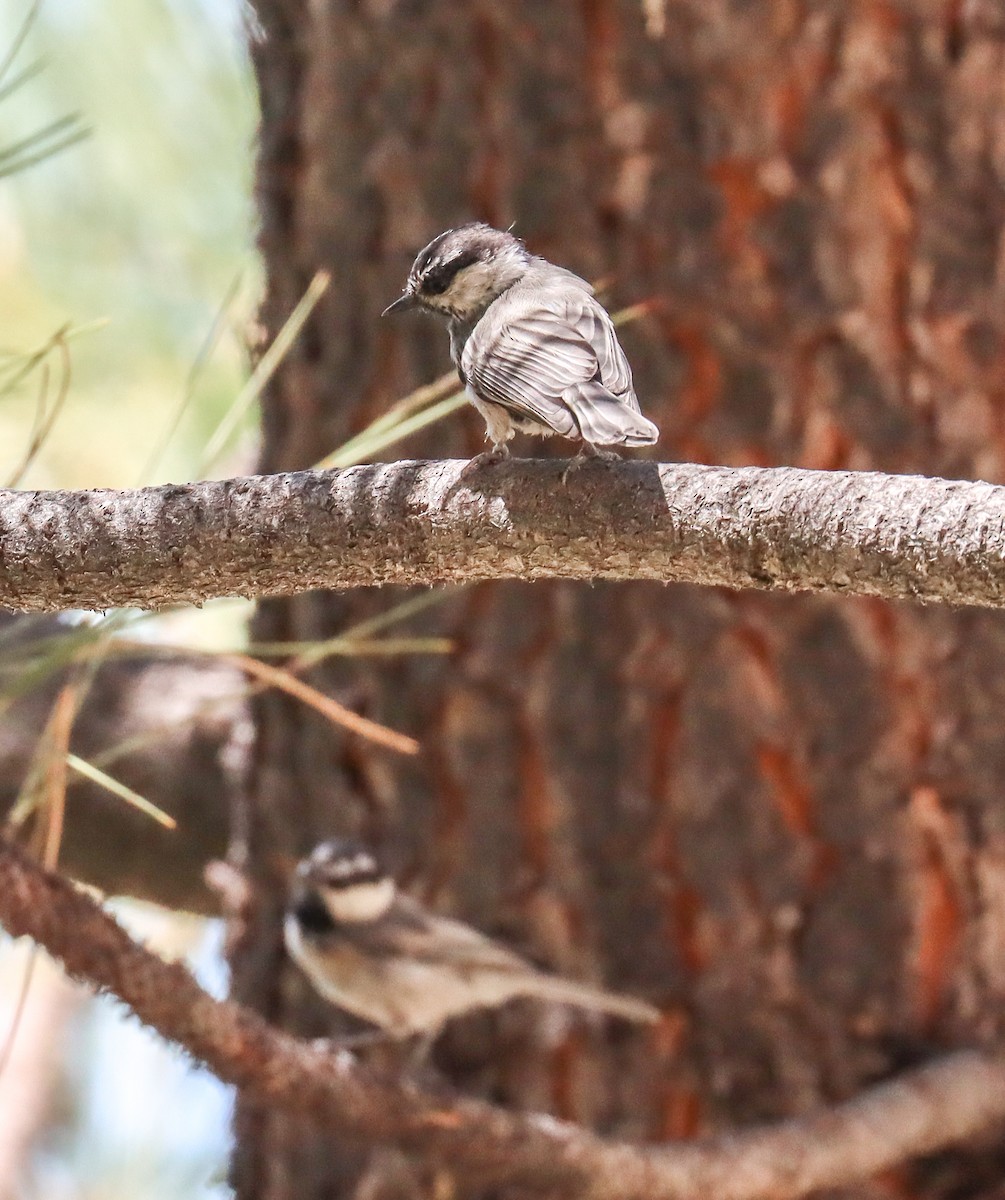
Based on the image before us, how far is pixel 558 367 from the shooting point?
Answer: 1509 millimetres

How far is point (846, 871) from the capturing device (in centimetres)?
237

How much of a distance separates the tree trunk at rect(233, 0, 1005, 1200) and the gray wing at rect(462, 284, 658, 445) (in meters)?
0.78

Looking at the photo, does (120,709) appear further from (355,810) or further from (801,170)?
(801,170)

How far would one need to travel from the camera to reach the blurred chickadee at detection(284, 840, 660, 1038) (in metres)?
2.38

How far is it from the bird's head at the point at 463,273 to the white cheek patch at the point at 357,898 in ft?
3.40

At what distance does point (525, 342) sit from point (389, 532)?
47 cm

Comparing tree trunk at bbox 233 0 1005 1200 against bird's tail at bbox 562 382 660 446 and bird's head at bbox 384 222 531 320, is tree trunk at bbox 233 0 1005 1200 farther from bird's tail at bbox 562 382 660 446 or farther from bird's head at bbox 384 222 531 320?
bird's tail at bbox 562 382 660 446

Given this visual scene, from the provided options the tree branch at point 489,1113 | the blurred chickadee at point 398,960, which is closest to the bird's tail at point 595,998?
the blurred chickadee at point 398,960

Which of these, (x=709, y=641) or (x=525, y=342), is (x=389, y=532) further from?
(x=709, y=641)

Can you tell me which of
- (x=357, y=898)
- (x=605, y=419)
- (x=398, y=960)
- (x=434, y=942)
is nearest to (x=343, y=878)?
(x=357, y=898)

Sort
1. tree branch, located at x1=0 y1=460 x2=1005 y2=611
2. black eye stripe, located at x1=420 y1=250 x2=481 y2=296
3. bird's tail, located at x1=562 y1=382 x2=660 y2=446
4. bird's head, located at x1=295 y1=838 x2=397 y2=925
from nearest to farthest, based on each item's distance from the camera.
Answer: tree branch, located at x1=0 y1=460 x2=1005 y2=611, bird's tail, located at x1=562 y1=382 x2=660 y2=446, black eye stripe, located at x1=420 y1=250 x2=481 y2=296, bird's head, located at x1=295 y1=838 x2=397 y2=925

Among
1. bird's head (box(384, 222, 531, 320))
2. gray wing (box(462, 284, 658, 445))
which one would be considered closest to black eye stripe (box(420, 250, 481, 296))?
bird's head (box(384, 222, 531, 320))

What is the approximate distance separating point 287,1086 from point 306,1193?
876 millimetres

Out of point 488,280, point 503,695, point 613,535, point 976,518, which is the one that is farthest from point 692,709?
point 976,518
